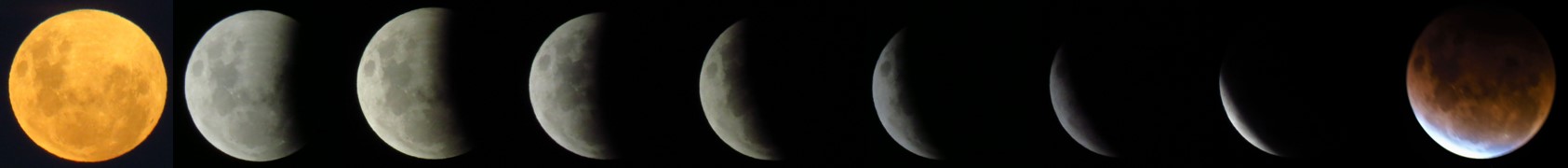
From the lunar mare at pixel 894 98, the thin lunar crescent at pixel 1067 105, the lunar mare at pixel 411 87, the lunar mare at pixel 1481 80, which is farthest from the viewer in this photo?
the lunar mare at pixel 411 87

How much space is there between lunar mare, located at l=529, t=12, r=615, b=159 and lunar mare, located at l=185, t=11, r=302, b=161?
1451mm

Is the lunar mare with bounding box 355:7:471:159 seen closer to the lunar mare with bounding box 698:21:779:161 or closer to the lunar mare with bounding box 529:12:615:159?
the lunar mare with bounding box 529:12:615:159

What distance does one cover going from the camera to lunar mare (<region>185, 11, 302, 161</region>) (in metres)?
7.30

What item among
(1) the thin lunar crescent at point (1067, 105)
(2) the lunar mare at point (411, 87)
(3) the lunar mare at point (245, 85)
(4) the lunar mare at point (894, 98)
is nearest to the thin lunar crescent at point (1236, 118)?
(1) the thin lunar crescent at point (1067, 105)

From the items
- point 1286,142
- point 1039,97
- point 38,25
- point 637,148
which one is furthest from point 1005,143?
point 38,25

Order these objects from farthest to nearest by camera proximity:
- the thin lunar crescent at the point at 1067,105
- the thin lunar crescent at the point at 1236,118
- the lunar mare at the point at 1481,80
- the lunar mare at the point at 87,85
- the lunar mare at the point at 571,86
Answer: the lunar mare at the point at 87,85, the lunar mare at the point at 571,86, the thin lunar crescent at the point at 1067,105, the thin lunar crescent at the point at 1236,118, the lunar mare at the point at 1481,80

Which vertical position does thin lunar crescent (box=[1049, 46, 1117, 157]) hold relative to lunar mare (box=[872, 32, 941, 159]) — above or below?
below

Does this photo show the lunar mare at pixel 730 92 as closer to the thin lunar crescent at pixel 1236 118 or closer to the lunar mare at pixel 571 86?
the lunar mare at pixel 571 86

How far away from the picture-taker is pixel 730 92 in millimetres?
6387

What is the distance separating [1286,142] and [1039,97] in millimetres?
924

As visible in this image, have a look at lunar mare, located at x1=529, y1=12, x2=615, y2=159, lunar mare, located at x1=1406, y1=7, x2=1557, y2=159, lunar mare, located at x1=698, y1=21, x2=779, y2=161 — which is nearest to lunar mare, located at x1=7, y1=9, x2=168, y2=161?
lunar mare, located at x1=529, y1=12, x2=615, y2=159

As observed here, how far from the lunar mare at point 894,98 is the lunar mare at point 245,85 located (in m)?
2.94

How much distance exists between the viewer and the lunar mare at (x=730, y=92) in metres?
6.36

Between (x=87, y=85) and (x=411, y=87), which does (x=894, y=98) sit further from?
(x=87, y=85)
